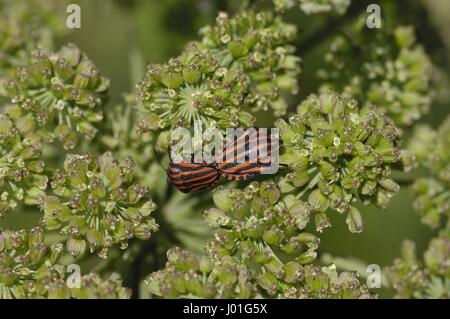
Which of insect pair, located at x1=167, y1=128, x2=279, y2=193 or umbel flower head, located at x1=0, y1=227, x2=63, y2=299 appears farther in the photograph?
insect pair, located at x1=167, y1=128, x2=279, y2=193

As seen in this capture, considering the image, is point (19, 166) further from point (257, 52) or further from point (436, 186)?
point (436, 186)

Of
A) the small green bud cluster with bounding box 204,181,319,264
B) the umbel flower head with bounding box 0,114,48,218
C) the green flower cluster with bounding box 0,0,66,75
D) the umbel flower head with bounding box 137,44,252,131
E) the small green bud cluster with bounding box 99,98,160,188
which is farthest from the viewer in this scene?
the green flower cluster with bounding box 0,0,66,75

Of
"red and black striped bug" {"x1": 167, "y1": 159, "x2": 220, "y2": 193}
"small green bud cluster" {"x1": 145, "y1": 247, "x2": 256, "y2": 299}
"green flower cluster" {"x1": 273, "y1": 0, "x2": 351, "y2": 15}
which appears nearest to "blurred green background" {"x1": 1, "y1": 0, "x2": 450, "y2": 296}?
"green flower cluster" {"x1": 273, "y1": 0, "x2": 351, "y2": 15}

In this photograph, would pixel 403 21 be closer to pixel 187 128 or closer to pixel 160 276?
pixel 187 128

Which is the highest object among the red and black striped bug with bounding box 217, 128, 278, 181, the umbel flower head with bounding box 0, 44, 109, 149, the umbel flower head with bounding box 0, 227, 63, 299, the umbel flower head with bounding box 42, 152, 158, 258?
the umbel flower head with bounding box 0, 44, 109, 149

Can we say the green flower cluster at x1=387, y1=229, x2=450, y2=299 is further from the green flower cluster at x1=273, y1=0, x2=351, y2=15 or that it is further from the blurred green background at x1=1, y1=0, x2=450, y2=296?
the green flower cluster at x1=273, y1=0, x2=351, y2=15
